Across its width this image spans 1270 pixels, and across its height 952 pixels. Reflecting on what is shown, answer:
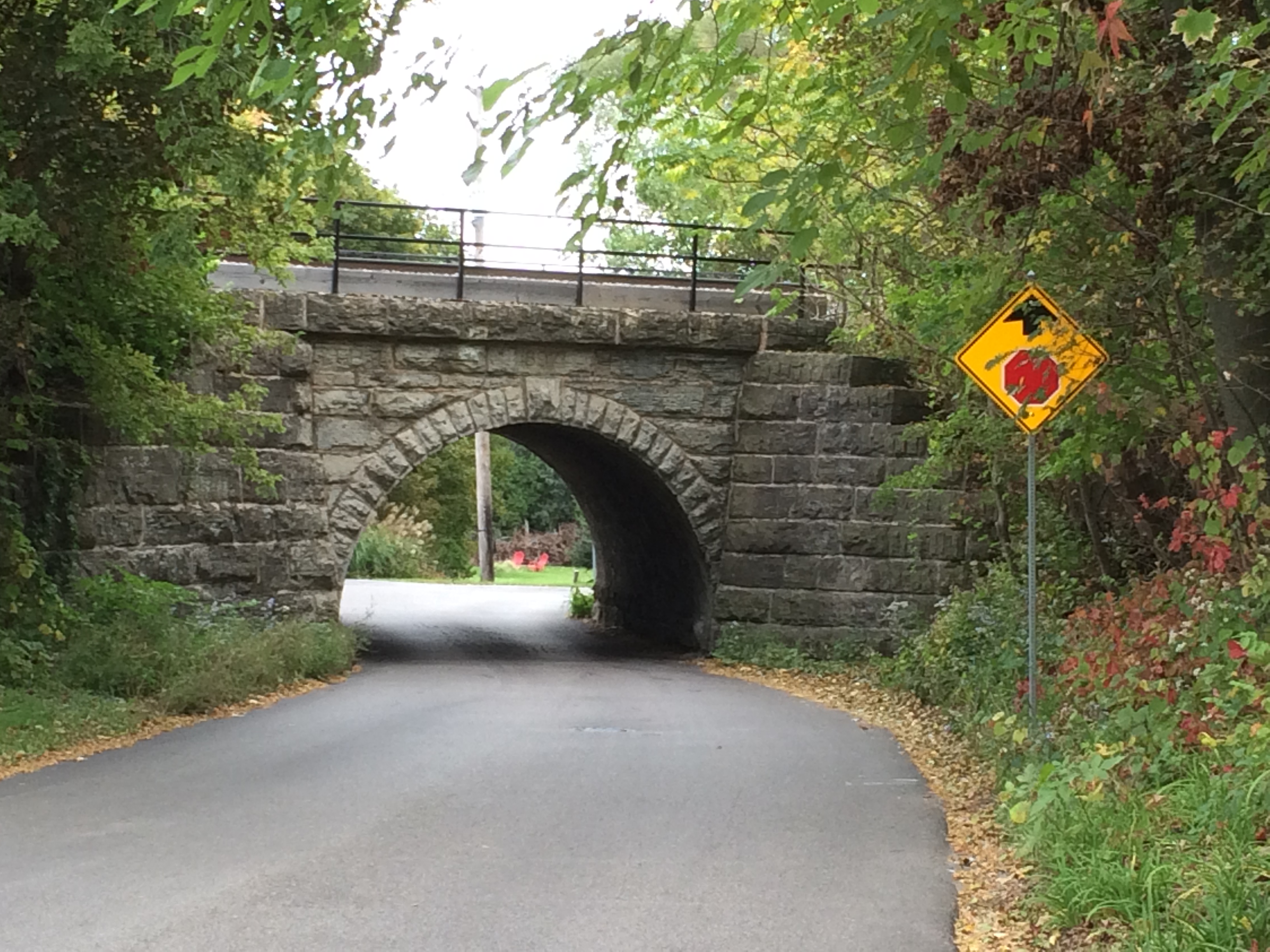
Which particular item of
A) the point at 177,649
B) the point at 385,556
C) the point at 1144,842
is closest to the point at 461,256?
the point at 177,649

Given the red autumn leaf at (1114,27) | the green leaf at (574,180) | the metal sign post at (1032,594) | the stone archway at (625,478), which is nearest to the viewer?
the red autumn leaf at (1114,27)

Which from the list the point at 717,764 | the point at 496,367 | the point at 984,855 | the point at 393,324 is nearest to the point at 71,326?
the point at 393,324

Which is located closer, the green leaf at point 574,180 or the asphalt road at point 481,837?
the asphalt road at point 481,837

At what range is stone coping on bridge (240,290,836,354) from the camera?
548 inches

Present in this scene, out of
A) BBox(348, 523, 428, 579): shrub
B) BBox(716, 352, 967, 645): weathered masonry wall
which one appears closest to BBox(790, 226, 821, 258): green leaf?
BBox(716, 352, 967, 645): weathered masonry wall

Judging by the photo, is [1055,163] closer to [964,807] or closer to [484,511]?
[964,807]

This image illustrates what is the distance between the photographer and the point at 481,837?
612 cm

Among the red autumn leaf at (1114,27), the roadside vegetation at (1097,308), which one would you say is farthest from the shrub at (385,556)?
the red autumn leaf at (1114,27)

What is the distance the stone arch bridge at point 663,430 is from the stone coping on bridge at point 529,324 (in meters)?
0.02

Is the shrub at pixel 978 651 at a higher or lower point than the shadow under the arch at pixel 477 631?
higher

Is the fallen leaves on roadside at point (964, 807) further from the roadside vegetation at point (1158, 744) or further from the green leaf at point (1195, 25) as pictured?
the green leaf at point (1195, 25)

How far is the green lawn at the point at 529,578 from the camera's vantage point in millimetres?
34906

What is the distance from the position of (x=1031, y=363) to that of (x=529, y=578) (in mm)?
33351

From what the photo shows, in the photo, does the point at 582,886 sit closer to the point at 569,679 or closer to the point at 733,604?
the point at 569,679
